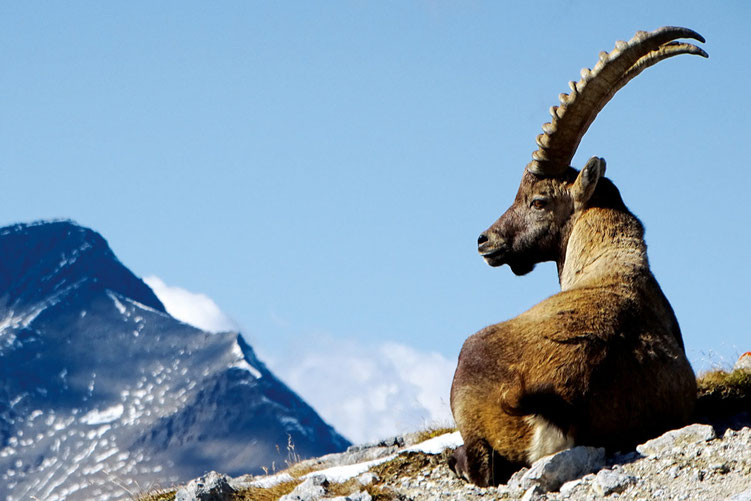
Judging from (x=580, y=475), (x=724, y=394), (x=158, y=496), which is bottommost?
(x=580, y=475)

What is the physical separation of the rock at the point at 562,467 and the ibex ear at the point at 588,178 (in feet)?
11.9

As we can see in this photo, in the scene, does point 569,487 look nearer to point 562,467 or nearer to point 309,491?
point 562,467

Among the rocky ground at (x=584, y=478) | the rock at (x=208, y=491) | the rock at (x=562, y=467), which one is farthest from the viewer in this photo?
the rock at (x=208, y=491)

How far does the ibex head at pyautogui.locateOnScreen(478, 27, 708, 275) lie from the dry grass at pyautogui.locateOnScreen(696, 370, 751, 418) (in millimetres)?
2415

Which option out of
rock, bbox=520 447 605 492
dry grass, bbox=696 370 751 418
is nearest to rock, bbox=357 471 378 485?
rock, bbox=520 447 605 492

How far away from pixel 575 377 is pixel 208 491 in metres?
4.25

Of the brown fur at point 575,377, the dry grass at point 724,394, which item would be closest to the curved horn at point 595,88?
the brown fur at point 575,377

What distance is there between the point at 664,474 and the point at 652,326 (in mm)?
1668

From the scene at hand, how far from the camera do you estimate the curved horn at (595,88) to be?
12562 millimetres

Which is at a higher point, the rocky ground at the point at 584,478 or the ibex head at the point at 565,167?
the ibex head at the point at 565,167

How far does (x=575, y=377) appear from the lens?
32.0 feet

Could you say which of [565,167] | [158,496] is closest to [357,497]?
[158,496]

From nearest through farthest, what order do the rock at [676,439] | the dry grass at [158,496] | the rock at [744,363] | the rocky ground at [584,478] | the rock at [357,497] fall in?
the rocky ground at [584,478] → the rock at [676,439] → the rock at [357,497] → the dry grass at [158,496] → the rock at [744,363]

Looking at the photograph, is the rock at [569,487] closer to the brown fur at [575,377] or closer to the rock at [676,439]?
the brown fur at [575,377]
